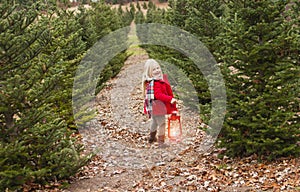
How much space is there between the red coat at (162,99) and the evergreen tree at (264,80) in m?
1.71

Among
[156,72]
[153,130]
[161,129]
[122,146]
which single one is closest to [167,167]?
→ [161,129]

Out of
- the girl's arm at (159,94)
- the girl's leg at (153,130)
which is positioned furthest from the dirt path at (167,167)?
the girl's arm at (159,94)

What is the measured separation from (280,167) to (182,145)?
340cm

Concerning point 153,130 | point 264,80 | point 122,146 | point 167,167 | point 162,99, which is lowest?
point 167,167

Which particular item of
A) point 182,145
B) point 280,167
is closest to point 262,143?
point 280,167

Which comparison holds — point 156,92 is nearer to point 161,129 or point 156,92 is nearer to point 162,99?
point 162,99

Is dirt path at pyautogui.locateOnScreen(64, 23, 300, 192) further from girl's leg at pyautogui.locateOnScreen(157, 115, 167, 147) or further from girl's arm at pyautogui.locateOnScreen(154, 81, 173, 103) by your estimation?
girl's arm at pyautogui.locateOnScreen(154, 81, 173, 103)

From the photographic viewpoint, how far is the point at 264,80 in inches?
305

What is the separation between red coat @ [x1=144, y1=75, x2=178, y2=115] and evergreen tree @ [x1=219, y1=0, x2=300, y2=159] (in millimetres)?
1713

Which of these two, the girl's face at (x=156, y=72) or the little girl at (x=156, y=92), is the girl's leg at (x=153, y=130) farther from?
the girl's face at (x=156, y=72)

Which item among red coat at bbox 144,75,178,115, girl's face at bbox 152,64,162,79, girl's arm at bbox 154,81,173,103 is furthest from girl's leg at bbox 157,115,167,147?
girl's face at bbox 152,64,162,79

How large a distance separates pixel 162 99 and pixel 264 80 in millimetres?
2622

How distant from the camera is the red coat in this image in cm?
906

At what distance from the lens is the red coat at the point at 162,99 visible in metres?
9.06
